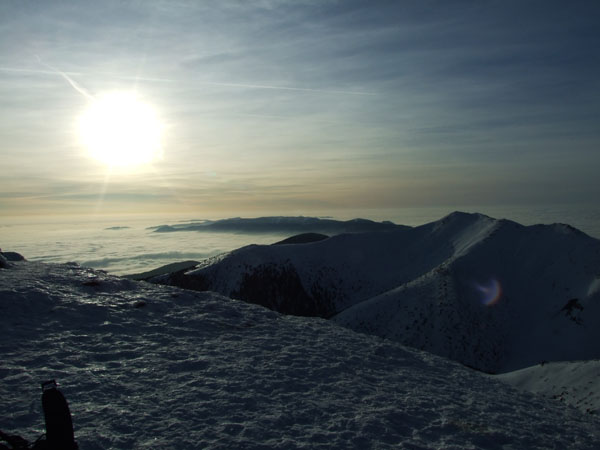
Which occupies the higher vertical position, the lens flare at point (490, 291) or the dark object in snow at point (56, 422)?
the dark object in snow at point (56, 422)

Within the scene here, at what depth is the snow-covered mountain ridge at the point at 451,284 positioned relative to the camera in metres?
46.3

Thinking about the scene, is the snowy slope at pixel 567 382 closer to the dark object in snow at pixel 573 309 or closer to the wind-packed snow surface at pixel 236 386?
the wind-packed snow surface at pixel 236 386

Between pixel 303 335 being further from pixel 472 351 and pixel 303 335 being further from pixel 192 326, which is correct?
pixel 472 351

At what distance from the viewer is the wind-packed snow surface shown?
294 inches

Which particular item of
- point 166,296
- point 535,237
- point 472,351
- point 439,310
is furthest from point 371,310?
point 166,296

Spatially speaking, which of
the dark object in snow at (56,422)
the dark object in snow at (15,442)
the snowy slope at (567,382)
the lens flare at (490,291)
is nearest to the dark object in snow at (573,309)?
the lens flare at (490,291)

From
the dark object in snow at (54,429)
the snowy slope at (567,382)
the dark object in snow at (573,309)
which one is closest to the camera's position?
the dark object in snow at (54,429)

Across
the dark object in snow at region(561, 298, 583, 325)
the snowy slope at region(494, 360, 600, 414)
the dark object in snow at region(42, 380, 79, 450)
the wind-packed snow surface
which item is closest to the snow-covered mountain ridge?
the dark object in snow at region(561, 298, 583, 325)

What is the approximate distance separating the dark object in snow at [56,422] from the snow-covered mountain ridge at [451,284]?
1763 inches

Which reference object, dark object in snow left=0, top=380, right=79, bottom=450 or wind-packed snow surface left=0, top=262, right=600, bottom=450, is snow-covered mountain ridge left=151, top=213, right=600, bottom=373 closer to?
wind-packed snow surface left=0, top=262, right=600, bottom=450

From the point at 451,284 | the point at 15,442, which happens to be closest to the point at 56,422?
the point at 15,442

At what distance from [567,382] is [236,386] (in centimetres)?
2696

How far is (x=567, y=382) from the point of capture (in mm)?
26688

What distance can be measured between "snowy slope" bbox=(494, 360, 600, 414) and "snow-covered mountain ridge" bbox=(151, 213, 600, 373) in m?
15.1
